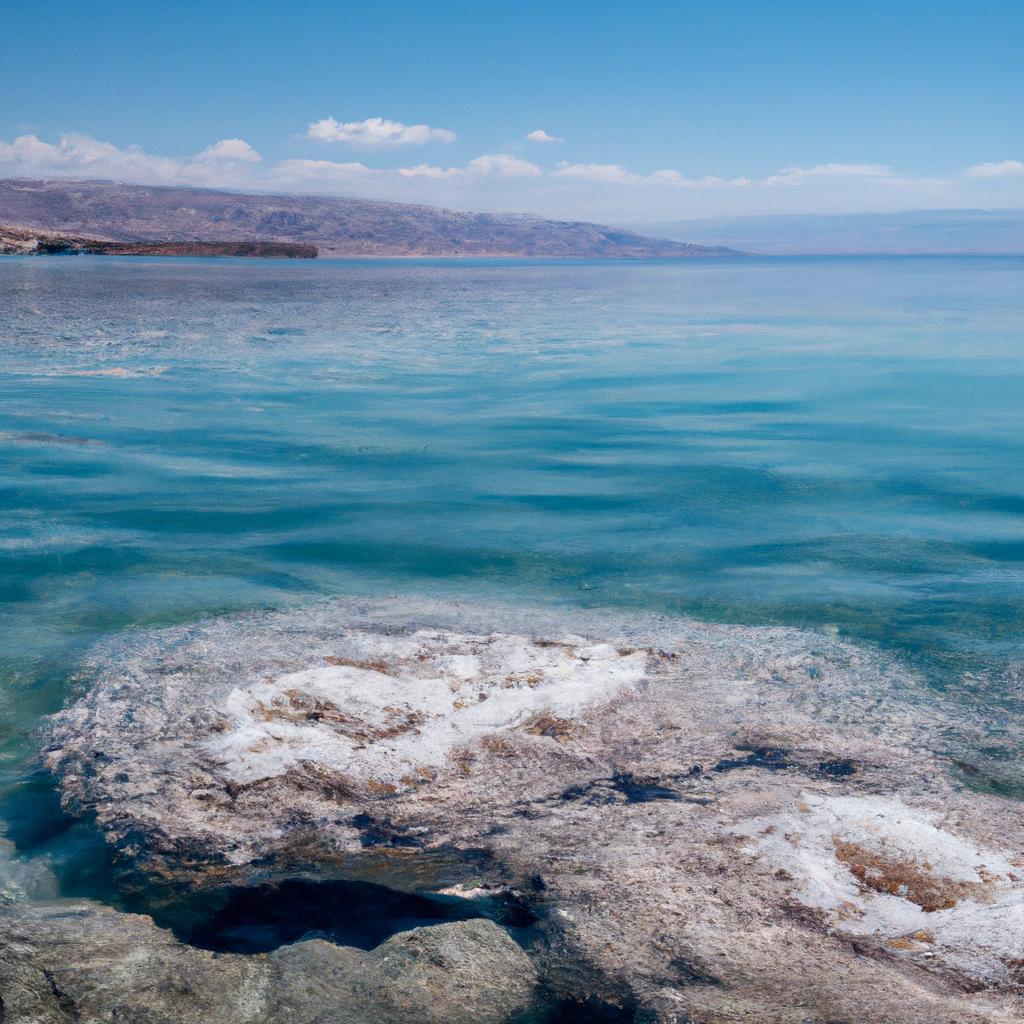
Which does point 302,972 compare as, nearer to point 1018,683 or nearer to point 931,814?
point 931,814

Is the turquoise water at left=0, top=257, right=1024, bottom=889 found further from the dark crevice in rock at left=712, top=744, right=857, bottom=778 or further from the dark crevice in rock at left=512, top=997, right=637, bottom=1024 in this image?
the dark crevice in rock at left=512, top=997, right=637, bottom=1024

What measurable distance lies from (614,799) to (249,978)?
4.91 feet

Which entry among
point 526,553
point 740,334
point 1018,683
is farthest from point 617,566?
point 740,334

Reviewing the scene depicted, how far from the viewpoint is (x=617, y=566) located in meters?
6.84

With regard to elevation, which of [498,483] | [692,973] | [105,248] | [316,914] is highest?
[105,248]

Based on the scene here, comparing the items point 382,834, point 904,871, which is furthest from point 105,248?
point 904,871

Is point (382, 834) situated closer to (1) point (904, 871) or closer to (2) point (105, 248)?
(1) point (904, 871)

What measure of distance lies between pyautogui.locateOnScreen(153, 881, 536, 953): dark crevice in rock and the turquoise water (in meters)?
0.57

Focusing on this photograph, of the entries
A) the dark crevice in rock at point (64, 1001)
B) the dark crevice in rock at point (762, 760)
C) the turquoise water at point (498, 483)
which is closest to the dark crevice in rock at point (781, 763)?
the dark crevice in rock at point (762, 760)

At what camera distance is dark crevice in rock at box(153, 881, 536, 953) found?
295cm

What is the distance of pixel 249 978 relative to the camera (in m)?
2.65

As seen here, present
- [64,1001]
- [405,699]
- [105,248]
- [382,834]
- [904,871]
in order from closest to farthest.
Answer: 1. [64,1001]
2. [904,871]
3. [382,834]
4. [405,699]
5. [105,248]

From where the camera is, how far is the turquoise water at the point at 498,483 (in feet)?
19.4

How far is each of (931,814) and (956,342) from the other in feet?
61.9
